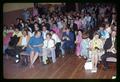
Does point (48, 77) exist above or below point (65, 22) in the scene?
below

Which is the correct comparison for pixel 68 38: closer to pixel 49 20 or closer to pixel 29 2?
pixel 49 20

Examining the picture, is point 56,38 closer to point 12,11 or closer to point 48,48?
point 48,48

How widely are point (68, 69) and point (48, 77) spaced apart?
15 cm

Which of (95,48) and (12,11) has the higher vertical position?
(12,11)

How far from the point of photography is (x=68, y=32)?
239 cm

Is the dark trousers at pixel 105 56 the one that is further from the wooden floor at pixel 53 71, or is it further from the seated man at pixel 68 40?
the seated man at pixel 68 40

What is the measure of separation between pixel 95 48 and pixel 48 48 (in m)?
0.33

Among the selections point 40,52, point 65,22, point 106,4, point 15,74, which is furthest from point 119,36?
point 15,74

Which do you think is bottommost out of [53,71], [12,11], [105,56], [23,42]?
[53,71]

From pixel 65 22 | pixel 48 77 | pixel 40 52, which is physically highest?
pixel 65 22

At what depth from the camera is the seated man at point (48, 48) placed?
7.79ft

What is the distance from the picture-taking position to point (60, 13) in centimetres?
237

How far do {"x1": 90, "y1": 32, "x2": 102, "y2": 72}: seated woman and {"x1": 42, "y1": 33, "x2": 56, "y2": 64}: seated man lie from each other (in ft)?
0.88

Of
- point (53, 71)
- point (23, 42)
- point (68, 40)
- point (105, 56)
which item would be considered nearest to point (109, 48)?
point (105, 56)
